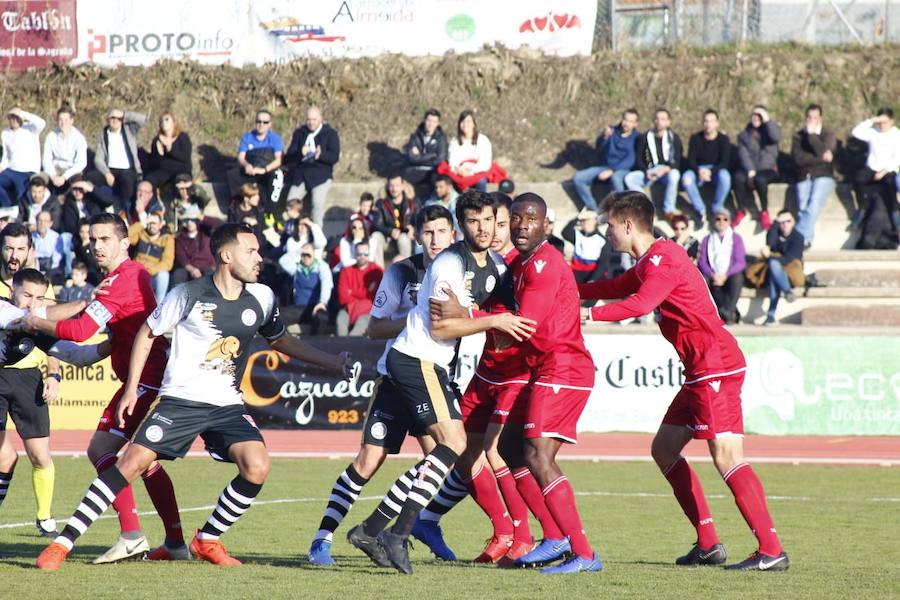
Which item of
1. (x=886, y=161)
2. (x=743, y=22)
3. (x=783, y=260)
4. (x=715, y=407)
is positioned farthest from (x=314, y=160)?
(x=715, y=407)

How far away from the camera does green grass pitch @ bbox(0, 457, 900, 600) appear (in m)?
7.02

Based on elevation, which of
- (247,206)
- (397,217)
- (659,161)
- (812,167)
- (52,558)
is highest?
(659,161)

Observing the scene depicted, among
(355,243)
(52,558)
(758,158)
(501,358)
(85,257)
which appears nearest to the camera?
(52,558)

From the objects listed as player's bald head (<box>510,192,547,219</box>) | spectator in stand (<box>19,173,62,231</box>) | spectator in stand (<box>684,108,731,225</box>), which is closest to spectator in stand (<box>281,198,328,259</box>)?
spectator in stand (<box>19,173,62,231</box>)

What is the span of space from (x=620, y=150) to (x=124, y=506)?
52.6 ft

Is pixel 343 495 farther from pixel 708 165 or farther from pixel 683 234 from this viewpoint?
pixel 708 165

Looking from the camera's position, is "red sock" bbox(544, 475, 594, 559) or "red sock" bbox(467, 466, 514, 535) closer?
"red sock" bbox(544, 475, 594, 559)

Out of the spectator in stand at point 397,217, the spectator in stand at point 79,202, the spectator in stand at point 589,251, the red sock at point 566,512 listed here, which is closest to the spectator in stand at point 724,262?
the spectator in stand at point 589,251

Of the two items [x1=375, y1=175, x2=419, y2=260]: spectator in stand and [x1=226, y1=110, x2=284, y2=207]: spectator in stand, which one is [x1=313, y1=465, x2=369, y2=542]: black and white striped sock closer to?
[x1=375, y1=175, x2=419, y2=260]: spectator in stand

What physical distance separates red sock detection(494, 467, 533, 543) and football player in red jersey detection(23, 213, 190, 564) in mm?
2165

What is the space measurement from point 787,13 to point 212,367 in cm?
2307

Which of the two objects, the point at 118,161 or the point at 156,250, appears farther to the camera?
the point at 118,161

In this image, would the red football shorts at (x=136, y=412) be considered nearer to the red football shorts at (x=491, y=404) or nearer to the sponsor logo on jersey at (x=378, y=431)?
the sponsor logo on jersey at (x=378, y=431)

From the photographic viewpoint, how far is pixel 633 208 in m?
8.22
